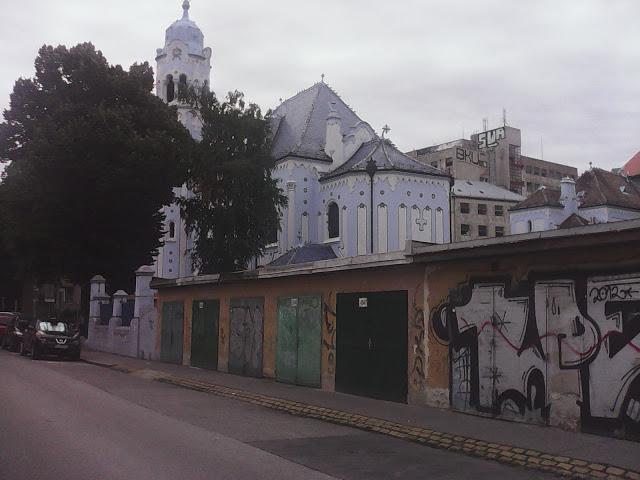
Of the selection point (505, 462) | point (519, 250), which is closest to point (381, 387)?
point (519, 250)

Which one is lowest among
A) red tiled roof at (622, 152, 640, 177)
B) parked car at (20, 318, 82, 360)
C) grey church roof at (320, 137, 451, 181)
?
parked car at (20, 318, 82, 360)

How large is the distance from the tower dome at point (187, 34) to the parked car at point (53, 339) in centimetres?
3565

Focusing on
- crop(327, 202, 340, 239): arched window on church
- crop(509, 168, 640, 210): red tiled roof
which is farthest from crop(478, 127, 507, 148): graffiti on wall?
crop(327, 202, 340, 239): arched window on church

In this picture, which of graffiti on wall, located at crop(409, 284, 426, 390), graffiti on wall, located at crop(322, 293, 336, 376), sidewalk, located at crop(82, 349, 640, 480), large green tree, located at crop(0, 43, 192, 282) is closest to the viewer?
sidewalk, located at crop(82, 349, 640, 480)

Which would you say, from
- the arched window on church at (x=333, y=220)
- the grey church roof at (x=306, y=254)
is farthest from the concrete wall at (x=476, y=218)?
the grey church roof at (x=306, y=254)

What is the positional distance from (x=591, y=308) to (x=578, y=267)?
69 centimetres

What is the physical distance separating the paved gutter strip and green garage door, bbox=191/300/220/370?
6.65 metres

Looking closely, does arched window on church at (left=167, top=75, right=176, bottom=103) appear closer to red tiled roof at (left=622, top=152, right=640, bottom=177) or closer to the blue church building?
the blue church building

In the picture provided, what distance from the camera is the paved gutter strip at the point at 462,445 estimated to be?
7902mm

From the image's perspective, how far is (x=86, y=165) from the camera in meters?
33.6

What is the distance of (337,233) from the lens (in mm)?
44469

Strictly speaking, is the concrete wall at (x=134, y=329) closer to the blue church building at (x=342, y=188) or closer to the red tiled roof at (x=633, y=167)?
the blue church building at (x=342, y=188)

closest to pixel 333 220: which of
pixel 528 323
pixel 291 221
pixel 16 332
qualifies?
pixel 291 221

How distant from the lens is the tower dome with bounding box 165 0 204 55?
5684cm
